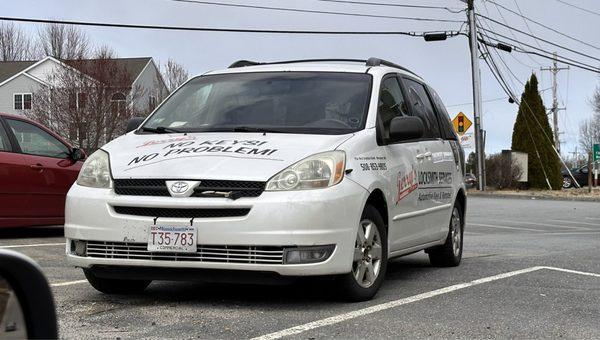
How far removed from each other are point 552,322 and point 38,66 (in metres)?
51.9

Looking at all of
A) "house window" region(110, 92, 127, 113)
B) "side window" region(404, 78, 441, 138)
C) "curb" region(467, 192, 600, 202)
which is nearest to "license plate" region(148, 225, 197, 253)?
"side window" region(404, 78, 441, 138)

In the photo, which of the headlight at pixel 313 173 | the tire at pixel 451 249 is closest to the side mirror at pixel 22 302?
the headlight at pixel 313 173

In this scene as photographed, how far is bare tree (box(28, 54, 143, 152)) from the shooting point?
131ft

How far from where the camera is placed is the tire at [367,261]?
535cm

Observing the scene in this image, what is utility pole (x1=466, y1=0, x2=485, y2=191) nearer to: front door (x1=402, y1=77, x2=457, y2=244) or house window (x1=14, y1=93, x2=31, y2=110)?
front door (x1=402, y1=77, x2=457, y2=244)

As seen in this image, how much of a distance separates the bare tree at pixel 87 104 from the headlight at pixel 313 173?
35.6 m

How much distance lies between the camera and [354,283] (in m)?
5.35

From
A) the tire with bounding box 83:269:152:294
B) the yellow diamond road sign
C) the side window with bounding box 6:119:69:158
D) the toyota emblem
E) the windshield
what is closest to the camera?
the toyota emblem

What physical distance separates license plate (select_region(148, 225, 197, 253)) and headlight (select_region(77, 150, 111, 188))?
1.83ft

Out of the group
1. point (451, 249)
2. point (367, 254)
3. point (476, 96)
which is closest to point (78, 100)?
point (476, 96)

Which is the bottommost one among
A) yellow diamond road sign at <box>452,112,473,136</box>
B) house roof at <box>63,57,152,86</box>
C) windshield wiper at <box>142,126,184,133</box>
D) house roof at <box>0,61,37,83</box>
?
windshield wiper at <box>142,126,184,133</box>

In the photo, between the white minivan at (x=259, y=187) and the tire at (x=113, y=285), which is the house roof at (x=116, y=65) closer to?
the white minivan at (x=259, y=187)

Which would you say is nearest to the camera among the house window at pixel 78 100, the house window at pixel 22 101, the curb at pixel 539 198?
the curb at pixel 539 198

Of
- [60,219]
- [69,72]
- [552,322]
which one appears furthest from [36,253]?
[69,72]
